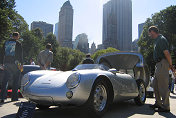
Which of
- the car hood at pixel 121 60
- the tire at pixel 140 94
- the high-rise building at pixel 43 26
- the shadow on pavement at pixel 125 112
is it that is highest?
the high-rise building at pixel 43 26

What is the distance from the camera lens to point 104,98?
3.66m

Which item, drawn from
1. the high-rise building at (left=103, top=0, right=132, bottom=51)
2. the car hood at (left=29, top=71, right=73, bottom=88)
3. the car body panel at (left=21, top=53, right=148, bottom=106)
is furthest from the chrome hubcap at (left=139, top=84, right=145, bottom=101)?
the high-rise building at (left=103, top=0, right=132, bottom=51)

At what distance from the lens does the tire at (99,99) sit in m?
3.23

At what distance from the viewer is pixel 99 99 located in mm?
3588

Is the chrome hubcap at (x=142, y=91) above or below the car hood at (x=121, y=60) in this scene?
below

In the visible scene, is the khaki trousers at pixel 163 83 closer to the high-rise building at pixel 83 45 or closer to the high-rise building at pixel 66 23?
the high-rise building at pixel 66 23

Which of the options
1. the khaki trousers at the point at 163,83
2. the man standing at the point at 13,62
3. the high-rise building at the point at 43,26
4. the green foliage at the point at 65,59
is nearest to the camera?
the khaki trousers at the point at 163,83

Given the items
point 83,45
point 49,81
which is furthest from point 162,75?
point 83,45

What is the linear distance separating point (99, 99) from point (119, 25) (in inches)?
5581

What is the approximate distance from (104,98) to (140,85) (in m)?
2.16

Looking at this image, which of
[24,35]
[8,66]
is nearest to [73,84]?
[8,66]

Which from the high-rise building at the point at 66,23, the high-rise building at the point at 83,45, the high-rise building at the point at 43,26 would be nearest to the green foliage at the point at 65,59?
the high-rise building at the point at 43,26

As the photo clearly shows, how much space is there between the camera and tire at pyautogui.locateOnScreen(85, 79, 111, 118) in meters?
3.23

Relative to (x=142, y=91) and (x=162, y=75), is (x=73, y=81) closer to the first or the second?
(x=162, y=75)
